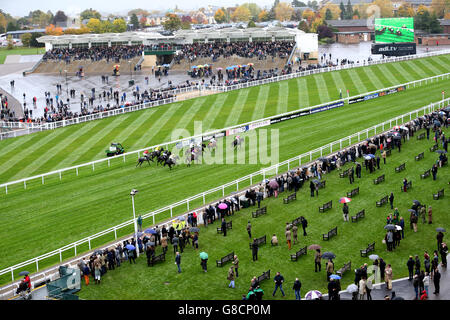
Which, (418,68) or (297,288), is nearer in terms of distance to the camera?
(297,288)

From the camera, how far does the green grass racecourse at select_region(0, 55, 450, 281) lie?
1009 inches

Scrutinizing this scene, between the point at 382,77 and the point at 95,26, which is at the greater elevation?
the point at 95,26

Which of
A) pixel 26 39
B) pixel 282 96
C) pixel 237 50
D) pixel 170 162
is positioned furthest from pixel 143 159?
pixel 26 39

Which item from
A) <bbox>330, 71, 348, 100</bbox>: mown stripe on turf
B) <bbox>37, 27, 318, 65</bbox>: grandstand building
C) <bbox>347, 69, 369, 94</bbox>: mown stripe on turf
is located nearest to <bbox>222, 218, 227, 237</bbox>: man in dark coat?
<bbox>330, 71, 348, 100</bbox>: mown stripe on turf

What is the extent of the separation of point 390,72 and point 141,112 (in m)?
30.9

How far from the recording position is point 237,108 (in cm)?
5209

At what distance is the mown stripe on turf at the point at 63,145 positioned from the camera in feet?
117

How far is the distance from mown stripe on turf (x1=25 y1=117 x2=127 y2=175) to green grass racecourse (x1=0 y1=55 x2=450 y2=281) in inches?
2.3

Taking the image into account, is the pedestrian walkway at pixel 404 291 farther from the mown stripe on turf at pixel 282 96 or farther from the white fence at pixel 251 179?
the mown stripe on turf at pixel 282 96

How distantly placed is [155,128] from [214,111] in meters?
7.32

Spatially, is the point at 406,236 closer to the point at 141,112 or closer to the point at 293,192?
the point at 293,192

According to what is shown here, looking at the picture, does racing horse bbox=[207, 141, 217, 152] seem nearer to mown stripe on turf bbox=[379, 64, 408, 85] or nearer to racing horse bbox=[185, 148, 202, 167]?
racing horse bbox=[185, 148, 202, 167]

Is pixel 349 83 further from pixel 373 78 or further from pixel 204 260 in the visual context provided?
pixel 204 260

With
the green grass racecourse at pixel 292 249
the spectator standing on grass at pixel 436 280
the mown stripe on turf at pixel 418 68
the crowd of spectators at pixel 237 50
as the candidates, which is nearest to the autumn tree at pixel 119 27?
the crowd of spectators at pixel 237 50
